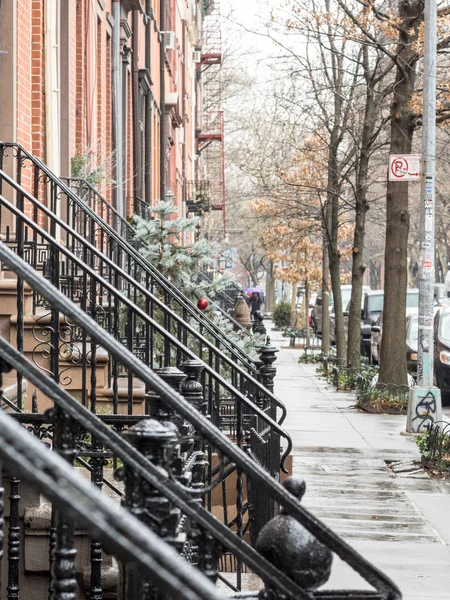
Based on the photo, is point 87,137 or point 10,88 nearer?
point 10,88

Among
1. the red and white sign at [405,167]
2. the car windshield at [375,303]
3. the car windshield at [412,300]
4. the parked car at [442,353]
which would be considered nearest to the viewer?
the red and white sign at [405,167]

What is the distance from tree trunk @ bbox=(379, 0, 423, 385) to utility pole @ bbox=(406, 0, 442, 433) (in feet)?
8.21

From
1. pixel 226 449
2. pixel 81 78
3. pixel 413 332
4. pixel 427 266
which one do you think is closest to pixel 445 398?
pixel 413 332

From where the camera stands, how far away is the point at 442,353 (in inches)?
697

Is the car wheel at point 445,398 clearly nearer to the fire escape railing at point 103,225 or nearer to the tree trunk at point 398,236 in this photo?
the tree trunk at point 398,236

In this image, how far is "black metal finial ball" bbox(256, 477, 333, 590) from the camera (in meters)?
3.13

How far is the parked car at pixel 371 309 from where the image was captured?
2981 cm

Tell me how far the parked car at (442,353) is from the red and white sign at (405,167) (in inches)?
169

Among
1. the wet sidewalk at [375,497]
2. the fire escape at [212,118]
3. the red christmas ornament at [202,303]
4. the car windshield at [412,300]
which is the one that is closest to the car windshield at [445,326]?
the wet sidewalk at [375,497]

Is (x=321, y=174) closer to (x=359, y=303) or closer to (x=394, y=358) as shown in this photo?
(x=359, y=303)

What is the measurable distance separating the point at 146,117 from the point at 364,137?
4286 mm

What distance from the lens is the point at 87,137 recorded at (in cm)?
1305

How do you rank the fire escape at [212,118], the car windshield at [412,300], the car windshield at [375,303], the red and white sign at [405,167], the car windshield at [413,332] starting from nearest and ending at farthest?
the red and white sign at [405,167], the car windshield at [413,332], the car windshield at [412,300], the car windshield at [375,303], the fire escape at [212,118]

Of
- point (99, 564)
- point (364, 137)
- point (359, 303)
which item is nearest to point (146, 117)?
point (364, 137)
